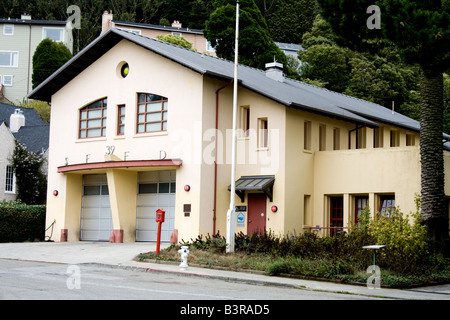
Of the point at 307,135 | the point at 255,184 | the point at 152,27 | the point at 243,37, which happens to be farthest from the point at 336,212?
the point at 152,27

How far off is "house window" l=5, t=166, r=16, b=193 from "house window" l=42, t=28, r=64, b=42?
35264 mm

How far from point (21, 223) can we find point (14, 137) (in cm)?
948

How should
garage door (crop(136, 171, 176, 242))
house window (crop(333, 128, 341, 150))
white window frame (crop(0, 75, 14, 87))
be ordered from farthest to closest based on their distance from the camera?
white window frame (crop(0, 75, 14, 87)), house window (crop(333, 128, 341, 150)), garage door (crop(136, 171, 176, 242))

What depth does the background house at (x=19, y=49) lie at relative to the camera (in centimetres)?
6675

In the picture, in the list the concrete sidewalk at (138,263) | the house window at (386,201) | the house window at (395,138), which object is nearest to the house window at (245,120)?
the concrete sidewalk at (138,263)

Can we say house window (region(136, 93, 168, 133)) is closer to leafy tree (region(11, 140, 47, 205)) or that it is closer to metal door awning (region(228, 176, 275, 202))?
A: metal door awning (region(228, 176, 275, 202))

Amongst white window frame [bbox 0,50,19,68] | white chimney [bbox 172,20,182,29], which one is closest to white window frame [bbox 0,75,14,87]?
white window frame [bbox 0,50,19,68]

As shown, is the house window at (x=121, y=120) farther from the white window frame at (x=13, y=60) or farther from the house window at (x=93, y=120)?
the white window frame at (x=13, y=60)

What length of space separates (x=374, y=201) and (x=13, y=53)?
168 feet

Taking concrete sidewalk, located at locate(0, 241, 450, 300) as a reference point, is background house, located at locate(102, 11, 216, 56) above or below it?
above

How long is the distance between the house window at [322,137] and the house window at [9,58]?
46.5 m

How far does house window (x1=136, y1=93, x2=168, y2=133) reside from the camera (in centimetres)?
2716

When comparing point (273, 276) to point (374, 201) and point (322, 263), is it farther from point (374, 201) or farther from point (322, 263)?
point (374, 201)

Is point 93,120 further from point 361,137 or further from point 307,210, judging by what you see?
point 361,137
